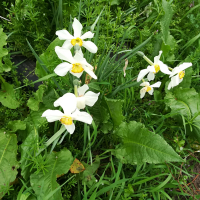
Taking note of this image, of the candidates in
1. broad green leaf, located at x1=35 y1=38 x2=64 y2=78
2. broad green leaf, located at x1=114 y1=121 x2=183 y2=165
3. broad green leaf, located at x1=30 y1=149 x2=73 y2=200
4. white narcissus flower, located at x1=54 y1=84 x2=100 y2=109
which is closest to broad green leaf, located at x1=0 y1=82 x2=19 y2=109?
broad green leaf, located at x1=35 y1=38 x2=64 y2=78

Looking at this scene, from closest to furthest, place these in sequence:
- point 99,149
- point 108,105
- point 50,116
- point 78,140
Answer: point 50,116 → point 108,105 → point 78,140 → point 99,149

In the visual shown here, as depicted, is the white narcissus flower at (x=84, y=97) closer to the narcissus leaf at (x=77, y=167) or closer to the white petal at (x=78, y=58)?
the white petal at (x=78, y=58)

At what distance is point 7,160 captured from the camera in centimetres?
134

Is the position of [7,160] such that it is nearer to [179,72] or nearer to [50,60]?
[50,60]

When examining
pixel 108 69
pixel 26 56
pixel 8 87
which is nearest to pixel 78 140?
pixel 108 69

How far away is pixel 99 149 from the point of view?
1.63 metres

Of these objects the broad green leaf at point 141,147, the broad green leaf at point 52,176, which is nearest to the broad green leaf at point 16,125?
the broad green leaf at point 52,176

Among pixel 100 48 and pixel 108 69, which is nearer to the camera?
pixel 108 69

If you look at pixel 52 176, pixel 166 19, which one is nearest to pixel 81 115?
pixel 52 176

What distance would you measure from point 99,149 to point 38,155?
605 millimetres

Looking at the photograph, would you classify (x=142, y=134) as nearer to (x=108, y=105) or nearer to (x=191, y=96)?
(x=108, y=105)

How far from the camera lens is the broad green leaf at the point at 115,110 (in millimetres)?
1292

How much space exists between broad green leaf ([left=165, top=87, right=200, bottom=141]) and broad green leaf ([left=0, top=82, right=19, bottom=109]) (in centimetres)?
142


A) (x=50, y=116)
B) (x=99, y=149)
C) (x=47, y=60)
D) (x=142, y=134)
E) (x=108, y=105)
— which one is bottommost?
(x=99, y=149)
